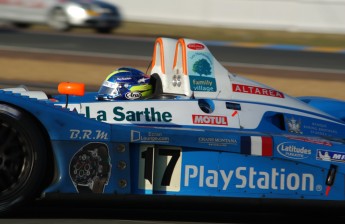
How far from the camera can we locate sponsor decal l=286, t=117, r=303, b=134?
673 centimetres

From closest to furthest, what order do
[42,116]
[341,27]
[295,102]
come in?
[42,116]
[295,102]
[341,27]

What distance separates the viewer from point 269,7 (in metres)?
26.5

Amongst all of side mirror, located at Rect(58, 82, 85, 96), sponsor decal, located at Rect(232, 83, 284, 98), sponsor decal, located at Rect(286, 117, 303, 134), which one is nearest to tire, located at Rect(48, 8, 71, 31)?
sponsor decal, located at Rect(232, 83, 284, 98)

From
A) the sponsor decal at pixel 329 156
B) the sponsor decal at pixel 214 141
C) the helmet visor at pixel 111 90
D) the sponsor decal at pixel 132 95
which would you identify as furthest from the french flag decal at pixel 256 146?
the helmet visor at pixel 111 90

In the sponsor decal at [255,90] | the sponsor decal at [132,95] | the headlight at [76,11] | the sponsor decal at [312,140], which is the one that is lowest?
the sponsor decal at [312,140]

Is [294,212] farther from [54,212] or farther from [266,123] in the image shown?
[54,212]

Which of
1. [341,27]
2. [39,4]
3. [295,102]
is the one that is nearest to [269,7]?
[341,27]

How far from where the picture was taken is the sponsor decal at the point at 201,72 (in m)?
6.82

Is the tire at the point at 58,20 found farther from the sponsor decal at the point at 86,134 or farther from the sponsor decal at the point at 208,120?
the sponsor decal at the point at 86,134

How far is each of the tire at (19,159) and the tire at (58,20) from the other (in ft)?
60.8

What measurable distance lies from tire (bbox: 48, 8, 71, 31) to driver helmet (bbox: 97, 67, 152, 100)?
17468 mm

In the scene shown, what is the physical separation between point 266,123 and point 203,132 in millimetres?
931

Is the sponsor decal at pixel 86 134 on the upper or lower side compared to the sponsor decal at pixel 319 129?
lower

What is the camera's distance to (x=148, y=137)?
5816 millimetres
